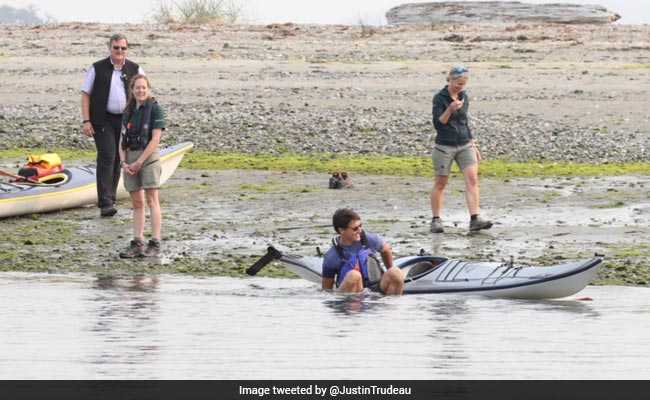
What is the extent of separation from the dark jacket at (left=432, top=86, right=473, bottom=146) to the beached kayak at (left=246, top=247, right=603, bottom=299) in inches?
102

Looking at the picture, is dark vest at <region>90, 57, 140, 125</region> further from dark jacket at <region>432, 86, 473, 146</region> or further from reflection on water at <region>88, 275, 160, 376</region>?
dark jacket at <region>432, 86, 473, 146</region>

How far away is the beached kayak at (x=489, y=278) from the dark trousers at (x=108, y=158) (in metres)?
4.44

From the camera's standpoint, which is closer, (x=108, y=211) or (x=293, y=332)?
(x=293, y=332)

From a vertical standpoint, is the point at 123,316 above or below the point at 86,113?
below

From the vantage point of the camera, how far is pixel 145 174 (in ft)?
52.2

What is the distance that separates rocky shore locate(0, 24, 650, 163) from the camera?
2427 centimetres

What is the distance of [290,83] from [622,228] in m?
12.4

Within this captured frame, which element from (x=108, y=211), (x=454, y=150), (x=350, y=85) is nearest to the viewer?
(x=454, y=150)

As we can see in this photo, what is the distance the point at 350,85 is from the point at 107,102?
38.9ft

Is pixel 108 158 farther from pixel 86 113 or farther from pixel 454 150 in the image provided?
pixel 454 150

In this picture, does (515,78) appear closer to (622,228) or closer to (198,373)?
(622,228)

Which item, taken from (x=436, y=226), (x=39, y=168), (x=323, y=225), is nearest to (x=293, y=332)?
(x=436, y=226)
